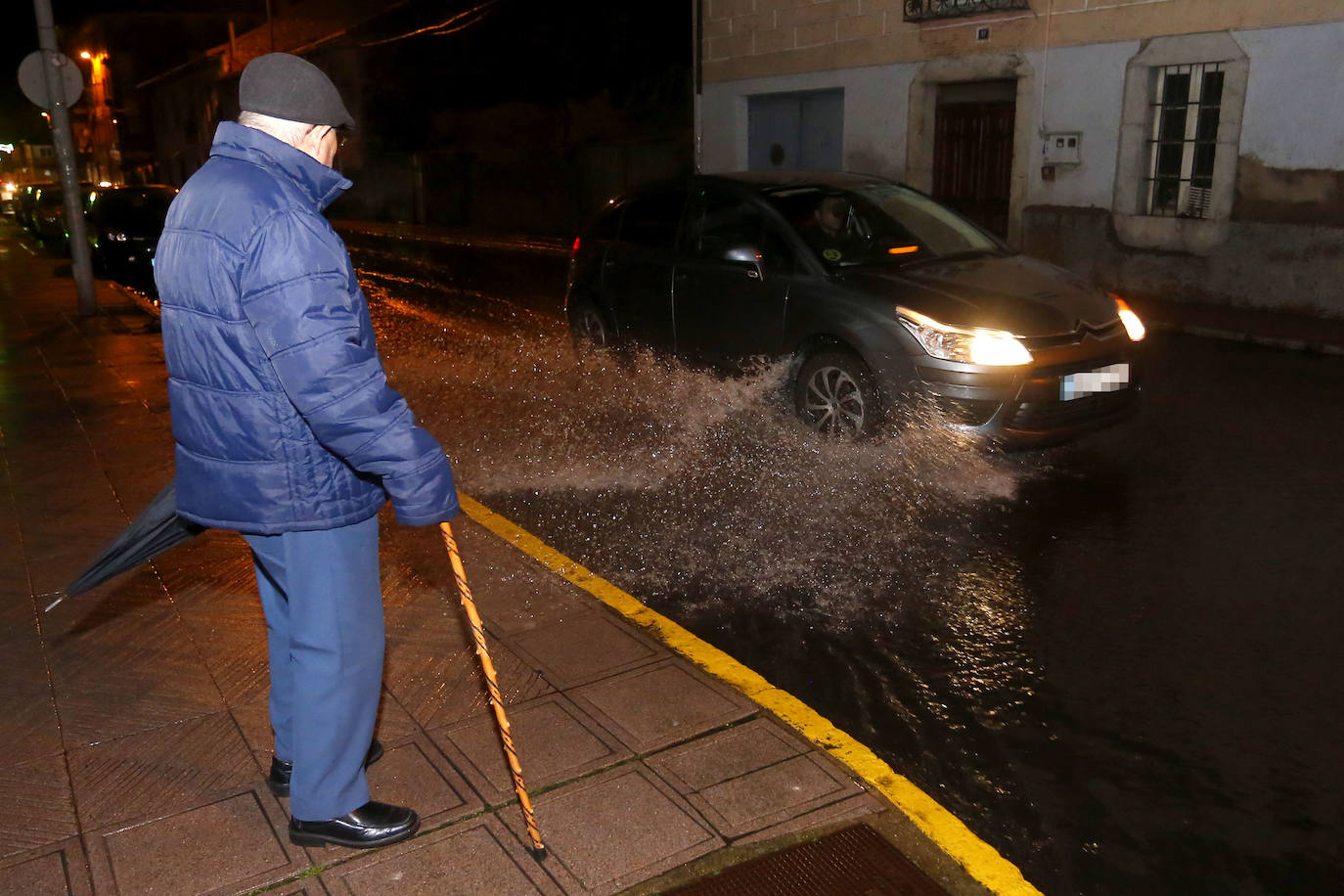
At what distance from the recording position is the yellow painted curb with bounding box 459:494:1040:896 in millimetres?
3016

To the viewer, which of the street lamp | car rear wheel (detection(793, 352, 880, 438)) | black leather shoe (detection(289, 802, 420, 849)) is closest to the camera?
black leather shoe (detection(289, 802, 420, 849))

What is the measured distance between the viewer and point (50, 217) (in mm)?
28031

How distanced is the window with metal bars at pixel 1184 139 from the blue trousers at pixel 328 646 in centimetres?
1315

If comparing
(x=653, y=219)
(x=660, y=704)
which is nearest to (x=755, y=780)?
(x=660, y=704)

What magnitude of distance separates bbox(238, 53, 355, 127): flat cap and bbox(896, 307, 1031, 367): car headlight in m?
4.19

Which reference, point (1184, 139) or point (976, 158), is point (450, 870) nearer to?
point (1184, 139)

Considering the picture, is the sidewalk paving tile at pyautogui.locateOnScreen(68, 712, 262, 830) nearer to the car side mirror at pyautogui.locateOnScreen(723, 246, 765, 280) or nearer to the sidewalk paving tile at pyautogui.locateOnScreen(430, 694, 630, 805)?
the sidewalk paving tile at pyautogui.locateOnScreen(430, 694, 630, 805)

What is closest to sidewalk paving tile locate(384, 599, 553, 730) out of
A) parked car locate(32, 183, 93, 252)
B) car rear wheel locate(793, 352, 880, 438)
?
car rear wheel locate(793, 352, 880, 438)

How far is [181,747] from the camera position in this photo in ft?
11.8

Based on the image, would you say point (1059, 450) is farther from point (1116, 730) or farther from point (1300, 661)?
point (1116, 730)

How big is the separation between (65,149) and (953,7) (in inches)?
467

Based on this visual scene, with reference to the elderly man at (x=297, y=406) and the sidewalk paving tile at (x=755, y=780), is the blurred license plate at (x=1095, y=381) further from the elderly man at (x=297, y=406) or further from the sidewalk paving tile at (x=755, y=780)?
the elderly man at (x=297, y=406)

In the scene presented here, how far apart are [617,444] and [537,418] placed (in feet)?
3.14

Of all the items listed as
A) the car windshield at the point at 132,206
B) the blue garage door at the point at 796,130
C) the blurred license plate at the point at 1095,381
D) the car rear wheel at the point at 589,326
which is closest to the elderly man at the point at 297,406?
the blurred license plate at the point at 1095,381
